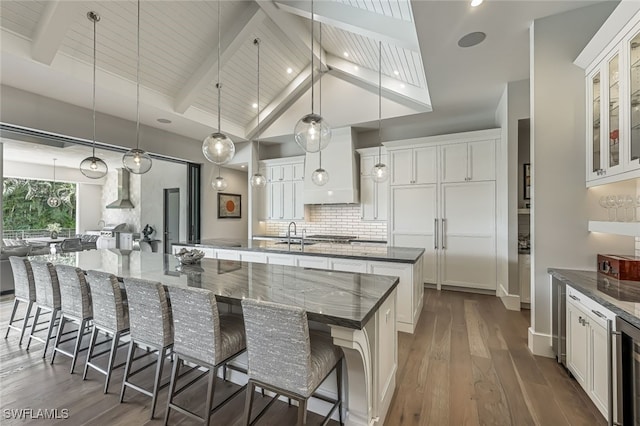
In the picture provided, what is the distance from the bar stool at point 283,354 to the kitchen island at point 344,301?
0.14m

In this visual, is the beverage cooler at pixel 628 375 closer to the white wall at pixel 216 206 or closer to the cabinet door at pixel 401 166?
the cabinet door at pixel 401 166

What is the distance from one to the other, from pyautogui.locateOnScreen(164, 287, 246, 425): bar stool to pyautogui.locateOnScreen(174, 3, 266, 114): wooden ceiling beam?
3895mm

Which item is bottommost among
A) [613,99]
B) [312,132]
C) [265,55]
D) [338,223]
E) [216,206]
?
[338,223]

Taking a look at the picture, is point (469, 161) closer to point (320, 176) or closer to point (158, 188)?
point (320, 176)

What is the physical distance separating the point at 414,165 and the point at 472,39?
7.79 feet

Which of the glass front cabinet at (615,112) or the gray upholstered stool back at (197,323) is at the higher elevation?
the glass front cabinet at (615,112)

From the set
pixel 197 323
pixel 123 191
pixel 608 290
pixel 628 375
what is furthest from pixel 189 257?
pixel 123 191

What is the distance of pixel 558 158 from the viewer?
2.48 meters

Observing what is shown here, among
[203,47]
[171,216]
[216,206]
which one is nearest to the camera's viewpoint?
[203,47]

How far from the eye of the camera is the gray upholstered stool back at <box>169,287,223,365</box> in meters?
1.59

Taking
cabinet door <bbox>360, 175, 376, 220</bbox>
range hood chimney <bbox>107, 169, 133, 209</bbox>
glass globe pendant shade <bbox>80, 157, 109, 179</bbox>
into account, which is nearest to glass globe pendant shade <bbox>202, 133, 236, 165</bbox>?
glass globe pendant shade <bbox>80, 157, 109, 179</bbox>

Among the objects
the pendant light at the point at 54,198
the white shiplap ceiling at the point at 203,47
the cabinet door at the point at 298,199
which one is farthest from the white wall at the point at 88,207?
the cabinet door at the point at 298,199

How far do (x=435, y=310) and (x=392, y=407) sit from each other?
7.17 ft

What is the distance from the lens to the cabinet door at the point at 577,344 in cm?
191
